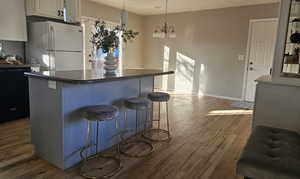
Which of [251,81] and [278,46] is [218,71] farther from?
[278,46]

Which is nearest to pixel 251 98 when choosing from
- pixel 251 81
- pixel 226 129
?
pixel 251 81

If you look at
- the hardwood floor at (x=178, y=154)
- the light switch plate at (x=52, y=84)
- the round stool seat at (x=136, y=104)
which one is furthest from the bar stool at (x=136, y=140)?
the light switch plate at (x=52, y=84)

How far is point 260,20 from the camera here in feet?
17.1

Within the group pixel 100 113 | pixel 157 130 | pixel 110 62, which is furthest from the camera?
pixel 157 130

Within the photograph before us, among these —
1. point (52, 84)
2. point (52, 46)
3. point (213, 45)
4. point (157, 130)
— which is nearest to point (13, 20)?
point (52, 46)

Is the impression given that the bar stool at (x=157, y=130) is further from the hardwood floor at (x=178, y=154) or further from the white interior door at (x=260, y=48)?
the white interior door at (x=260, y=48)

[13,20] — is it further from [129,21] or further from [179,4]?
[179,4]

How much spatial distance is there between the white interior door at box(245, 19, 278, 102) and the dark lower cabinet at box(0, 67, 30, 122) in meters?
5.30

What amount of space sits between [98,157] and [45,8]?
315 centimetres

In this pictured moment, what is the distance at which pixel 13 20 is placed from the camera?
358 cm

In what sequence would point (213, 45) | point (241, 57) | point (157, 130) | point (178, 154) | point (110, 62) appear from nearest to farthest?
1. point (178, 154)
2. point (110, 62)
3. point (157, 130)
4. point (241, 57)
5. point (213, 45)

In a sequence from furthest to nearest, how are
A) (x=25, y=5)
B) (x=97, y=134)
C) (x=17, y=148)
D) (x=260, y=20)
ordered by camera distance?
(x=260, y=20) → (x=25, y=5) → (x=17, y=148) → (x=97, y=134)

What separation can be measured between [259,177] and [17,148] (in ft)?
8.73

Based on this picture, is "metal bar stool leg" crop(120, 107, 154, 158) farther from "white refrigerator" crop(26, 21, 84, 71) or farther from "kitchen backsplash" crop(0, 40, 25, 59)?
"kitchen backsplash" crop(0, 40, 25, 59)
